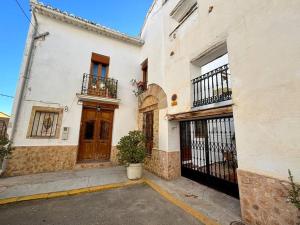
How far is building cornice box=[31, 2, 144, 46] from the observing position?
6694 millimetres

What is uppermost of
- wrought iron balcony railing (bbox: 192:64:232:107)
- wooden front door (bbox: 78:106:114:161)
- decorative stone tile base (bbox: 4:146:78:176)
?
wrought iron balcony railing (bbox: 192:64:232:107)

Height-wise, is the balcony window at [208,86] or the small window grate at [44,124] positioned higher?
the balcony window at [208,86]

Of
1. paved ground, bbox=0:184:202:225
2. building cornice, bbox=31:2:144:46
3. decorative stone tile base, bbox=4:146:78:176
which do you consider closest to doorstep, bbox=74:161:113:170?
decorative stone tile base, bbox=4:146:78:176

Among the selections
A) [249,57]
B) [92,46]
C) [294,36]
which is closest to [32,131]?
[92,46]

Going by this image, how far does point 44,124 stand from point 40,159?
1.50 m

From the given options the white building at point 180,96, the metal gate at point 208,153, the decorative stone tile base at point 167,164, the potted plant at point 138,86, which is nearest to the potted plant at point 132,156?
the decorative stone tile base at point 167,164

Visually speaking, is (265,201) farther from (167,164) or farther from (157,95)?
(157,95)

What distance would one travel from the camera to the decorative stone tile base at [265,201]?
92.4 inches

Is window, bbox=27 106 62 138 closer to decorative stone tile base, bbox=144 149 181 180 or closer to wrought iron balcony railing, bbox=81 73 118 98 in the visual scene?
wrought iron balcony railing, bbox=81 73 118 98

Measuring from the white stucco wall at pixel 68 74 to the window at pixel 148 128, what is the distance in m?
1.09

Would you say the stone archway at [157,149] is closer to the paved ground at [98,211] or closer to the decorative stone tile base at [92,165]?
the paved ground at [98,211]

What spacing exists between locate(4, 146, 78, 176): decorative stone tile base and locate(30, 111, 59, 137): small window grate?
0.60m

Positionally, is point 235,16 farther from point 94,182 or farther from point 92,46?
point 92,46

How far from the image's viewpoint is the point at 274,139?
2.57 metres
